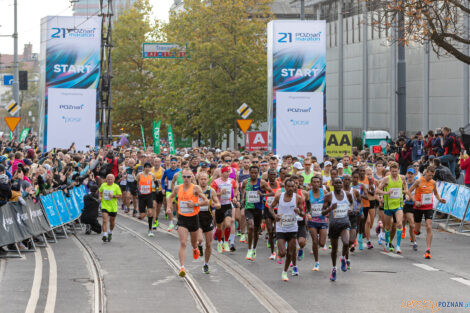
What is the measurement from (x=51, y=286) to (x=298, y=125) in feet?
52.3

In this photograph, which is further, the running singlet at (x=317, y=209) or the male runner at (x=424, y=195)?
the male runner at (x=424, y=195)

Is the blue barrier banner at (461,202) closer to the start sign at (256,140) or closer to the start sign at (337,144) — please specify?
the start sign at (337,144)

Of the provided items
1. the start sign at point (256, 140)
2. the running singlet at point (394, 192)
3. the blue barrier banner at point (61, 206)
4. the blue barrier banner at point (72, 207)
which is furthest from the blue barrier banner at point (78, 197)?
the start sign at point (256, 140)

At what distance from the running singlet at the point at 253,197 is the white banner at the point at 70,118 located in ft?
52.7

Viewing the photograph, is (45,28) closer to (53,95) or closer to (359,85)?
(53,95)

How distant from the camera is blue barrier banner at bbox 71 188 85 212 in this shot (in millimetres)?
21594

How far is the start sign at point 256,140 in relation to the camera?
31078 millimetres

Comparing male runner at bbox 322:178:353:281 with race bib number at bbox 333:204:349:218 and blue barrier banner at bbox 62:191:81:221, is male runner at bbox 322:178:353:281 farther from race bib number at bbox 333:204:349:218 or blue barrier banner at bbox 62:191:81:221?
blue barrier banner at bbox 62:191:81:221

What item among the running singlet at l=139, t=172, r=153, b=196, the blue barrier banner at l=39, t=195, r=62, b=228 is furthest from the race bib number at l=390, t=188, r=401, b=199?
the blue barrier banner at l=39, t=195, r=62, b=228

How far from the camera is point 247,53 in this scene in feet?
135

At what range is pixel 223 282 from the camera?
13.1m

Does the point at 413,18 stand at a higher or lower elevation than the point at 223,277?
higher

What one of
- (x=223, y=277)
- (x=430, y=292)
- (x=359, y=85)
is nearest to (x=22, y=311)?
(x=223, y=277)

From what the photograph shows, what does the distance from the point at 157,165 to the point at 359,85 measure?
1454 inches
